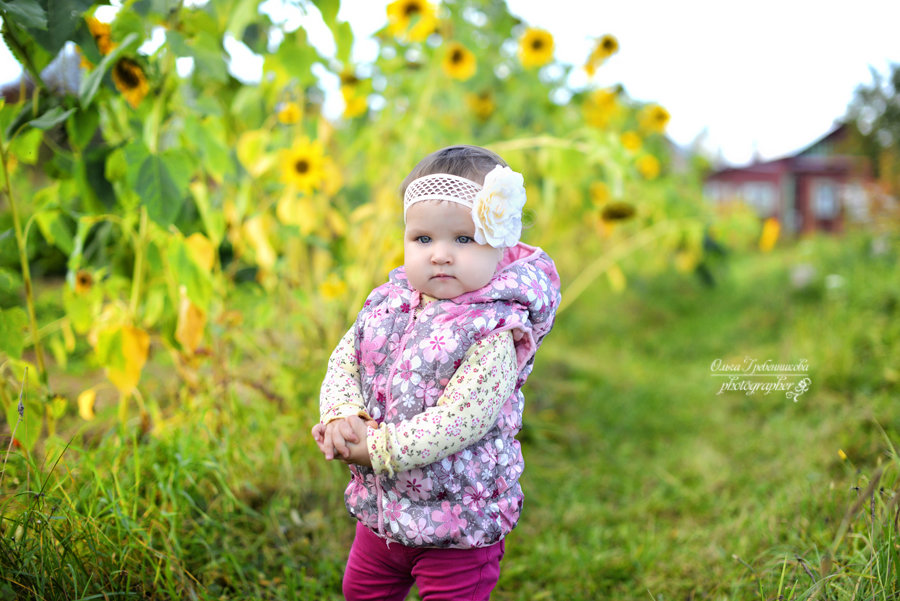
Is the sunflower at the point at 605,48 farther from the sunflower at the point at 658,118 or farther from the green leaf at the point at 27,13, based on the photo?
the green leaf at the point at 27,13

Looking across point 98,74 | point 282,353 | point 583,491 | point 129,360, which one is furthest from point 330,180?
point 583,491

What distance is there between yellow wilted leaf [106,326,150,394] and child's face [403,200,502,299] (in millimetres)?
1074

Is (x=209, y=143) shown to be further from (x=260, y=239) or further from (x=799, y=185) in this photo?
(x=799, y=185)

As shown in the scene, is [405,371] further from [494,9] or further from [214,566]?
[494,9]

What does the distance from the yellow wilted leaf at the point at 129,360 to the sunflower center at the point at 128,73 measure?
2.20ft

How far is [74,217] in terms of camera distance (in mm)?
2025

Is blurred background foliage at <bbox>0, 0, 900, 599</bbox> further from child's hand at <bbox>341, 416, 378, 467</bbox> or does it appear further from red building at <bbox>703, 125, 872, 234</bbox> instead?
red building at <bbox>703, 125, 872, 234</bbox>

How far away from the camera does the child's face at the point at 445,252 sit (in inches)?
48.4

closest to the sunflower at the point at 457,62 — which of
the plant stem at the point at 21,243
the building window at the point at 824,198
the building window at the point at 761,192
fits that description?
the plant stem at the point at 21,243

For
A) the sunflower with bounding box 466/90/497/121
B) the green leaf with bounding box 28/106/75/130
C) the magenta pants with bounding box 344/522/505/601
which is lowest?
the magenta pants with bounding box 344/522/505/601

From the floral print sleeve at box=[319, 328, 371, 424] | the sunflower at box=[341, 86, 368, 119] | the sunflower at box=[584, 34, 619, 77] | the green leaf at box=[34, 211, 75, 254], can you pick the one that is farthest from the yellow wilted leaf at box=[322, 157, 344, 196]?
the sunflower at box=[584, 34, 619, 77]

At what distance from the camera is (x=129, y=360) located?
196cm

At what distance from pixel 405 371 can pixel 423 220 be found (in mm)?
281

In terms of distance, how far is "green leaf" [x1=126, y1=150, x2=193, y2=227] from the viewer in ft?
5.58
